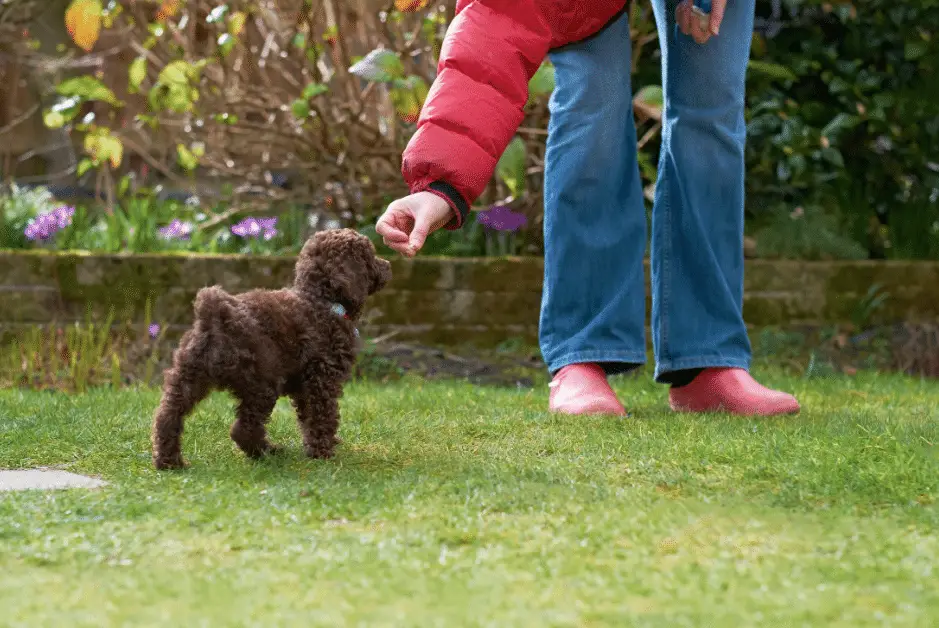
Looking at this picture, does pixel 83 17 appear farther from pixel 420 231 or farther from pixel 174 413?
pixel 420 231

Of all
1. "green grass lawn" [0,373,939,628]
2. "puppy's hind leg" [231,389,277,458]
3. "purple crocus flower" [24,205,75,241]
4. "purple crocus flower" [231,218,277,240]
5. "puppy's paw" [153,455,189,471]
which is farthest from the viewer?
"purple crocus flower" [231,218,277,240]

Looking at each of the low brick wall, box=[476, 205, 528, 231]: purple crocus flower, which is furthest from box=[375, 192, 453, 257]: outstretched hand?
box=[476, 205, 528, 231]: purple crocus flower

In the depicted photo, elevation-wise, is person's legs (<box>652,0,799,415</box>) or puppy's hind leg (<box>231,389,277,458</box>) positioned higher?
person's legs (<box>652,0,799,415</box>)

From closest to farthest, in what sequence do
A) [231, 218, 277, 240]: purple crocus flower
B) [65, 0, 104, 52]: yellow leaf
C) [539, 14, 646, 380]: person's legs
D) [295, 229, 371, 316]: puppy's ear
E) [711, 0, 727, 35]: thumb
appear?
[295, 229, 371, 316]: puppy's ear, [711, 0, 727, 35]: thumb, [539, 14, 646, 380]: person's legs, [65, 0, 104, 52]: yellow leaf, [231, 218, 277, 240]: purple crocus flower

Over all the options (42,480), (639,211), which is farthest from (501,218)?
(42,480)

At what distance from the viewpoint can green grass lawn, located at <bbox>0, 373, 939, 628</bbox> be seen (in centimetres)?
158

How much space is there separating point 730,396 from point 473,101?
1.29m

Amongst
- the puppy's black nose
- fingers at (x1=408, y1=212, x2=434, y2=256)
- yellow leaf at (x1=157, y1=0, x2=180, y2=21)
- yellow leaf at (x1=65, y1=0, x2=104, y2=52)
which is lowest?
the puppy's black nose

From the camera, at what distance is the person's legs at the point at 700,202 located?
3.33m

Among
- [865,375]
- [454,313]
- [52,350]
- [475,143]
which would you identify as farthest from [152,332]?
[865,375]

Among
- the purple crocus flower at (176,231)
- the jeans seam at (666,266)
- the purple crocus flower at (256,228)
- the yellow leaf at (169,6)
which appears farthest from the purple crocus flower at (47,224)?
the jeans seam at (666,266)

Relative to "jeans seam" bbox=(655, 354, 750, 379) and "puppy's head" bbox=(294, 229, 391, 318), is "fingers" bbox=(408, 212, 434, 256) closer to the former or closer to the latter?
"puppy's head" bbox=(294, 229, 391, 318)

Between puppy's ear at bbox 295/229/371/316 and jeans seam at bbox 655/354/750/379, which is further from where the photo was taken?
jeans seam at bbox 655/354/750/379

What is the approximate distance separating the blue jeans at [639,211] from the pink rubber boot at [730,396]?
54 mm
